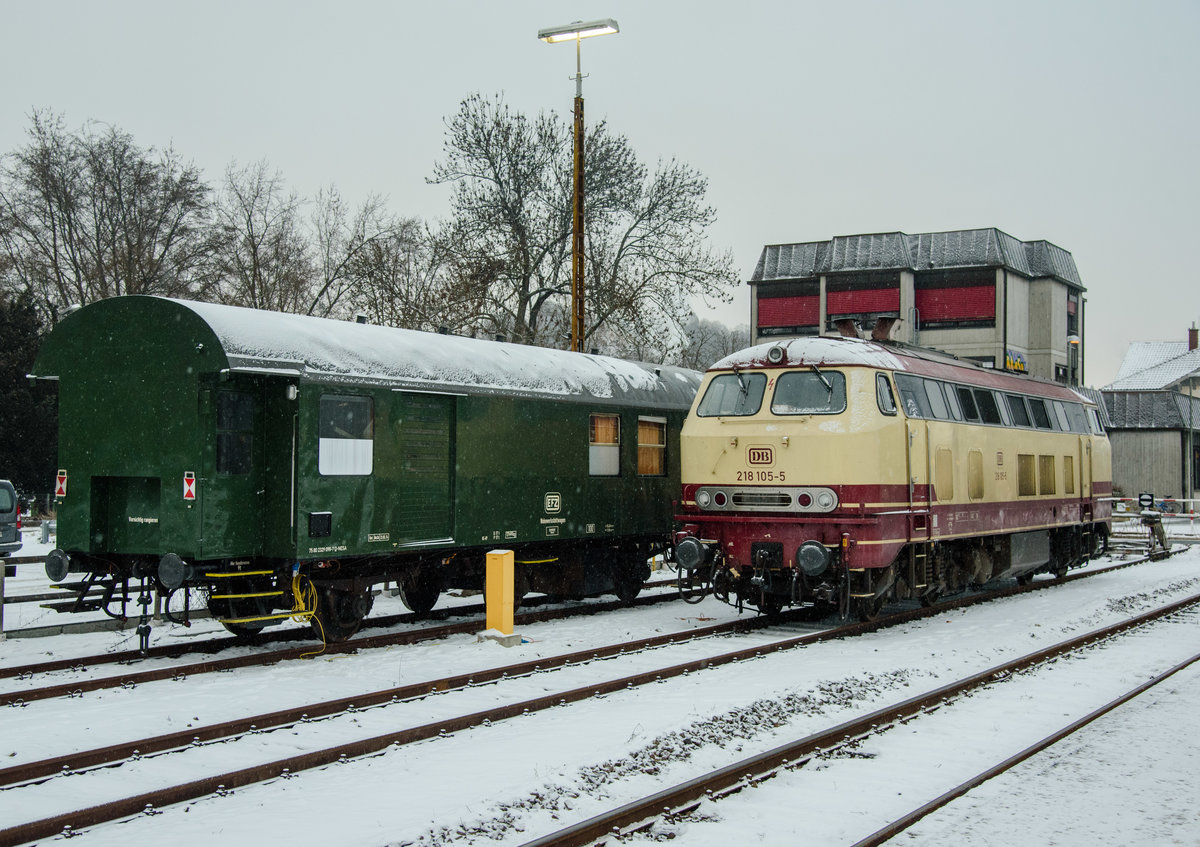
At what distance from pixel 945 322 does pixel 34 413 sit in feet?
113

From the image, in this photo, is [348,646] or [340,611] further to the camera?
[340,611]

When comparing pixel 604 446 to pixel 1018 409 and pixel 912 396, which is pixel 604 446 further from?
pixel 1018 409

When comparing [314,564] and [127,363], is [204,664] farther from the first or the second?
[127,363]

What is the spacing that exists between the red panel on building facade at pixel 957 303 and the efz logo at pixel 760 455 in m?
36.2

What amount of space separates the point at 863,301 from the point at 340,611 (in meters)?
38.7

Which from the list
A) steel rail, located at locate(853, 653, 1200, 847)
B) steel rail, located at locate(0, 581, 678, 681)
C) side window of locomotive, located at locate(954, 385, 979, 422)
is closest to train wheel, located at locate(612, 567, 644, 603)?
steel rail, located at locate(0, 581, 678, 681)

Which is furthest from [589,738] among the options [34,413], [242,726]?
[34,413]

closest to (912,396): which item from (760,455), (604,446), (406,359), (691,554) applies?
(760,455)

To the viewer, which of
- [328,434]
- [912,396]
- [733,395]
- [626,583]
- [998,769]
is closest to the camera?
[998,769]

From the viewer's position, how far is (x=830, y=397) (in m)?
12.5

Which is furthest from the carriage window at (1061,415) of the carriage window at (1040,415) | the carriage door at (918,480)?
the carriage door at (918,480)

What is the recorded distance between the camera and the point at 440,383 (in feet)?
40.8

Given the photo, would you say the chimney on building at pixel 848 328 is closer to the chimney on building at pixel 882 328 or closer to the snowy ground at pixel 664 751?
the chimney on building at pixel 882 328

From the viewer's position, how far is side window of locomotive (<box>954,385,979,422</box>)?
14405mm
